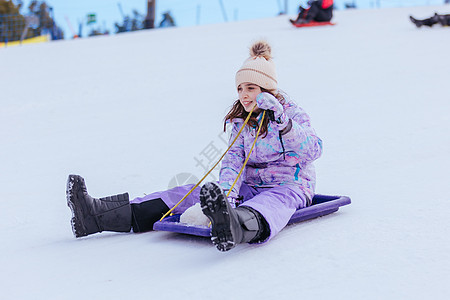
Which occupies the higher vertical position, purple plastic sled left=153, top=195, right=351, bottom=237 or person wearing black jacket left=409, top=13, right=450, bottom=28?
person wearing black jacket left=409, top=13, right=450, bottom=28

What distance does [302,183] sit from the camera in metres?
2.17

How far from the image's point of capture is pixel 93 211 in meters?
2.10

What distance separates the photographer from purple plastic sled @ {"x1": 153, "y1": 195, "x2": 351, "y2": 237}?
1.94 metres

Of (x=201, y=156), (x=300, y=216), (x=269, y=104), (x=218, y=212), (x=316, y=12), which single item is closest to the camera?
(x=218, y=212)

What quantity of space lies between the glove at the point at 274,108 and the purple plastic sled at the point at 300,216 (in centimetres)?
34

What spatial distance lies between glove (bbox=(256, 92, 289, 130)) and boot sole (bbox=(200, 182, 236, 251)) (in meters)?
0.40

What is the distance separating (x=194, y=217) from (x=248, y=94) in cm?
50

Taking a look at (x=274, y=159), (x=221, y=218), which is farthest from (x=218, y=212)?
(x=274, y=159)

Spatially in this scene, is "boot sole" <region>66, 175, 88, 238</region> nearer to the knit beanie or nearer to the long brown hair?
the long brown hair

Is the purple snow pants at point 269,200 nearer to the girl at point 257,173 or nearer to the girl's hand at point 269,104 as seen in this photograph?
the girl at point 257,173

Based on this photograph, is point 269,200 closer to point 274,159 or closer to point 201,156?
point 274,159

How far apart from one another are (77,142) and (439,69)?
3.94 m

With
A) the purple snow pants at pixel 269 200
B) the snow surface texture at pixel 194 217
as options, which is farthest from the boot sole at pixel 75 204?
the snow surface texture at pixel 194 217

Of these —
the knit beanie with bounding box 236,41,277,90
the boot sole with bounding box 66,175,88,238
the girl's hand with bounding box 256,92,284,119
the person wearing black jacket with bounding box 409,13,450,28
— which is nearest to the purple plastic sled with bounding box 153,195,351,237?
the boot sole with bounding box 66,175,88,238
